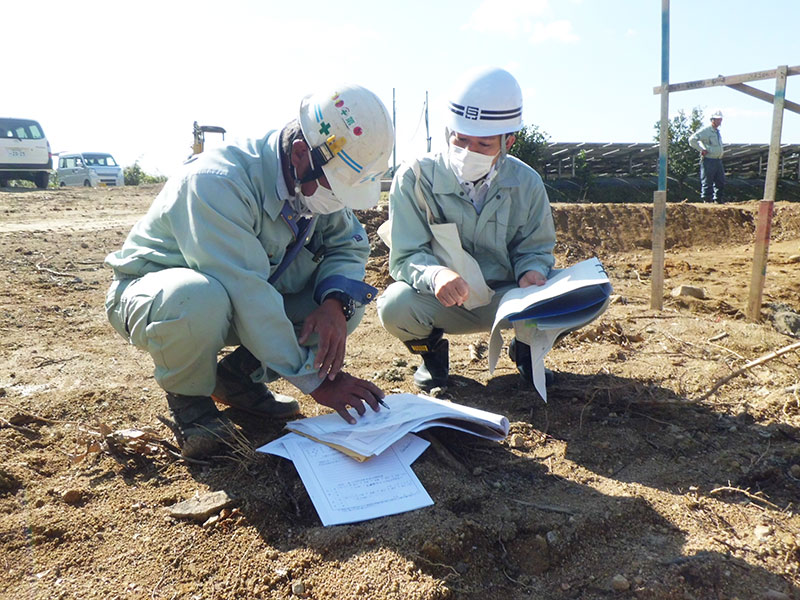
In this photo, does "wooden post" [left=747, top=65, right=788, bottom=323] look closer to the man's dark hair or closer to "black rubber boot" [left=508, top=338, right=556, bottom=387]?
"black rubber boot" [left=508, top=338, right=556, bottom=387]

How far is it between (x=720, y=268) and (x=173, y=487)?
241 inches

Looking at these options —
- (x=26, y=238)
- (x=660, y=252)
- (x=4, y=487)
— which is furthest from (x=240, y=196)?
(x=26, y=238)

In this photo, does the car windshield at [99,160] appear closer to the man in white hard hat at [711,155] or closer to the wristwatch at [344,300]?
the man in white hard hat at [711,155]

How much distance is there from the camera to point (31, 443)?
2.19 metres

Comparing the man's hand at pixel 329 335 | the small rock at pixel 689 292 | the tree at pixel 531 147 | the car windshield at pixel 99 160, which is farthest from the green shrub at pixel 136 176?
the man's hand at pixel 329 335

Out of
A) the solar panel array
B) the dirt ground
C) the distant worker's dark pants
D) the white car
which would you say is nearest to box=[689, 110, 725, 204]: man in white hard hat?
the distant worker's dark pants

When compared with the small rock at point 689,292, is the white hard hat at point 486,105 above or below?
above

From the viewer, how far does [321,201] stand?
2.14 meters

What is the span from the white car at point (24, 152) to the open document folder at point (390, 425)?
15249mm

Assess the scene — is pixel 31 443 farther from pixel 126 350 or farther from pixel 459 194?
pixel 459 194

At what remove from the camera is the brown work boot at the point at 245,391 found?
2.38 m

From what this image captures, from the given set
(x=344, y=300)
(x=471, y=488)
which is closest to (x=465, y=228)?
(x=344, y=300)

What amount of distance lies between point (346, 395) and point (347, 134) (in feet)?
2.63

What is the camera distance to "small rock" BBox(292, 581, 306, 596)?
149cm
